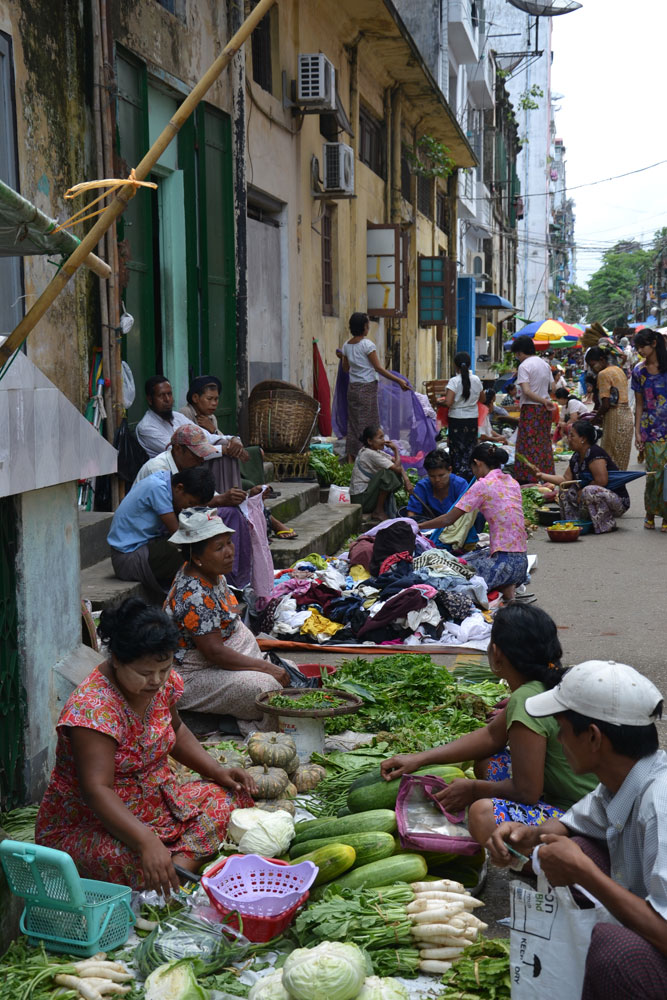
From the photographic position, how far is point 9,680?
13.2 ft

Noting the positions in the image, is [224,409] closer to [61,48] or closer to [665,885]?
[61,48]

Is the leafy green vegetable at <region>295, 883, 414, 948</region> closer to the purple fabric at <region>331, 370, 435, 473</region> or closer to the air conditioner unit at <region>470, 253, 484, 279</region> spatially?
the purple fabric at <region>331, 370, 435, 473</region>

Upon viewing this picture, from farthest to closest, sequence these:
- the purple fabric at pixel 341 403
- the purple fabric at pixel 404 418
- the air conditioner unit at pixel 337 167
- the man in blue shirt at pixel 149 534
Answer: the air conditioner unit at pixel 337 167, the purple fabric at pixel 404 418, the purple fabric at pixel 341 403, the man in blue shirt at pixel 149 534

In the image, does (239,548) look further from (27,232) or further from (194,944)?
(27,232)

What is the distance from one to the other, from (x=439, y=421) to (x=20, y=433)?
10.6 metres

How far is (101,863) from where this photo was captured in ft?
11.6

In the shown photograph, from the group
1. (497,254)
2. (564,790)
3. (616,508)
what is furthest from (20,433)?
(497,254)

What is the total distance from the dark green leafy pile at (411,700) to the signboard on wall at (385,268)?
1212 cm

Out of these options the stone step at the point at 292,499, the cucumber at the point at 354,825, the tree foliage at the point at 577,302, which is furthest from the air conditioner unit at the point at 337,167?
the tree foliage at the point at 577,302

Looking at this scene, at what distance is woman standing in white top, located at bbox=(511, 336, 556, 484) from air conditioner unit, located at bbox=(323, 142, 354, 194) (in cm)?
320

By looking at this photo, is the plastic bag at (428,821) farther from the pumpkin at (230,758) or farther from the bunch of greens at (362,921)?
the pumpkin at (230,758)

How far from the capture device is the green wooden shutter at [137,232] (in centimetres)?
810

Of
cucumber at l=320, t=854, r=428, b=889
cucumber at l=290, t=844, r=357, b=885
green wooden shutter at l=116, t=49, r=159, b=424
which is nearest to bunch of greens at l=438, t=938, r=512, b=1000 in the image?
cucumber at l=320, t=854, r=428, b=889

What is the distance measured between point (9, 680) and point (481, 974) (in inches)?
81.5
